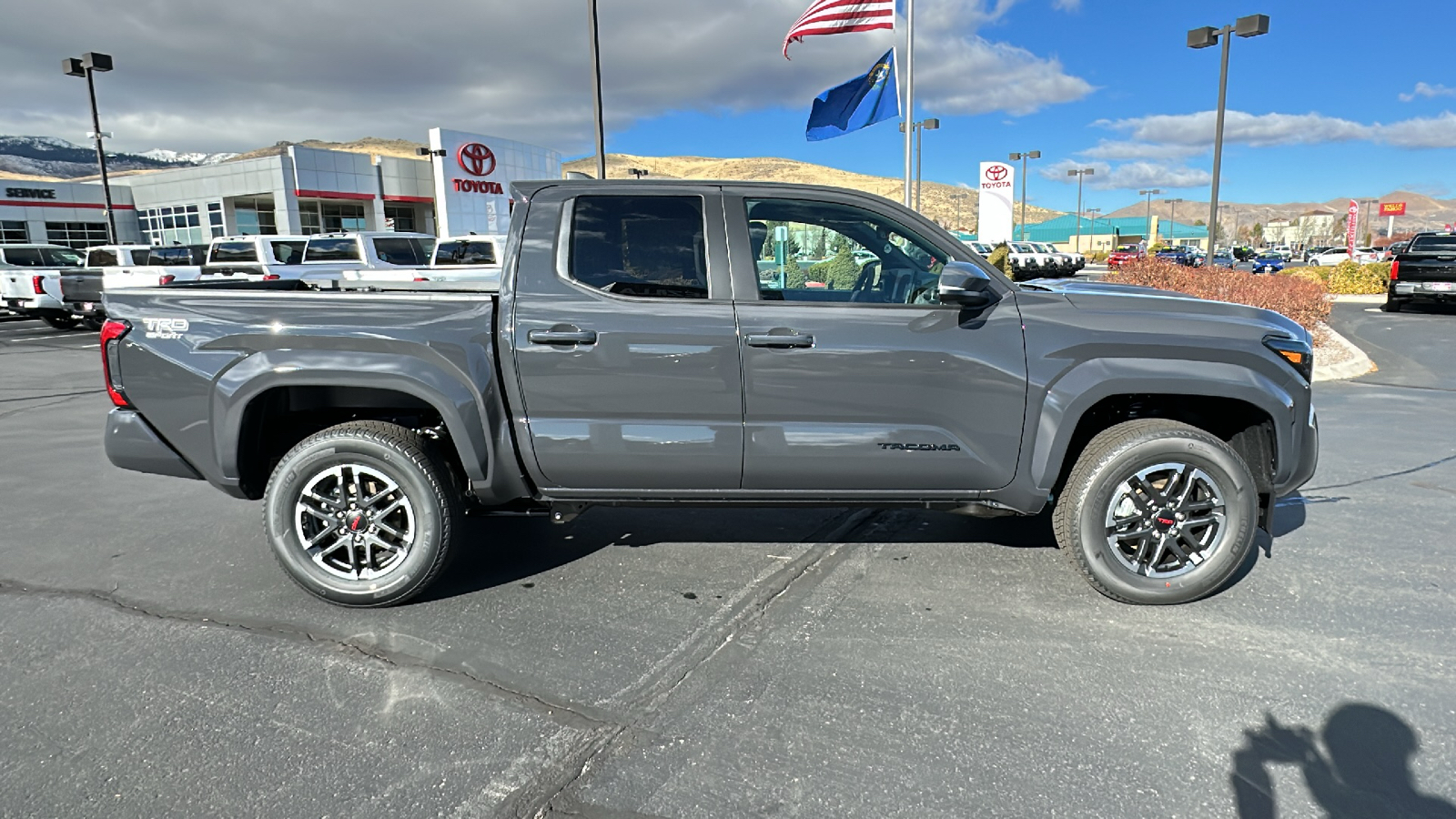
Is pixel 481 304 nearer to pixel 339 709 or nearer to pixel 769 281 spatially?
pixel 769 281

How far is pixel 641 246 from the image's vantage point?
12.3 ft

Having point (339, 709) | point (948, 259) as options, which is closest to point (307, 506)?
point (339, 709)

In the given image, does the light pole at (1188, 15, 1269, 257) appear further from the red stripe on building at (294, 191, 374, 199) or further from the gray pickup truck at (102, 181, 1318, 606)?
the red stripe on building at (294, 191, 374, 199)

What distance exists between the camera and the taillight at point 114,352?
3703 millimetres

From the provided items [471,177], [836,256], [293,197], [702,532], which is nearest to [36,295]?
[702,532]

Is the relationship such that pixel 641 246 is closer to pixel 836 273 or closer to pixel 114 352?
pixel 836 273

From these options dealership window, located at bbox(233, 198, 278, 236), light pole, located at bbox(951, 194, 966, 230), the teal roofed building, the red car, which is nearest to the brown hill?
light pole, located at bbox(951, 194, 966, 230)

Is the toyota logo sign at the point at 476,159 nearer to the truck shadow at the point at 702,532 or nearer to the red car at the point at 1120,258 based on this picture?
the red car at the point at 1120,258

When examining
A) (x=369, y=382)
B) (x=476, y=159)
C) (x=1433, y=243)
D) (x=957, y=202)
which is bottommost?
(x=369, y=382)

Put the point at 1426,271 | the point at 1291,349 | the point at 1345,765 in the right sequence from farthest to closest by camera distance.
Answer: the point at 1426,271, the point at 1291,349, the point at 1345,765

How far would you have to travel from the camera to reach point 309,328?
11.9 ft

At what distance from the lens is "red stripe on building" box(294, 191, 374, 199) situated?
4375cm

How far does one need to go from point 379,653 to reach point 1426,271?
21549 millimetres

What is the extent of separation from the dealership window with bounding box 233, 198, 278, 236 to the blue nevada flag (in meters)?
41.6
